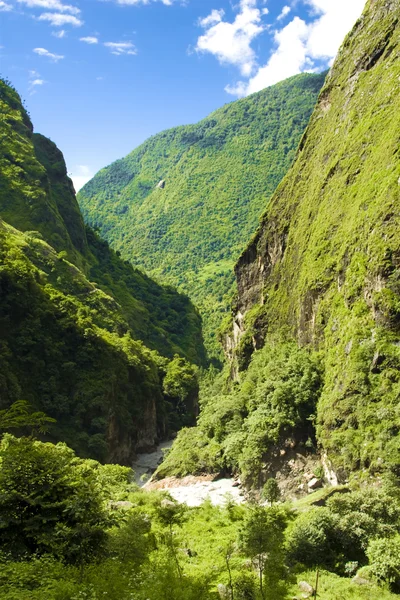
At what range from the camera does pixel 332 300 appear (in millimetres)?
47719

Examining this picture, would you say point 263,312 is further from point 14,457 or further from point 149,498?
point 14,457

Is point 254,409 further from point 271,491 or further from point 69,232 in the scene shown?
point 69,232

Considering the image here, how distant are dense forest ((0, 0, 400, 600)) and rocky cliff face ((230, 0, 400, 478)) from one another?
8.4 inches

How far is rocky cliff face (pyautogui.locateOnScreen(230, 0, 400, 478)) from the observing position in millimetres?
36406

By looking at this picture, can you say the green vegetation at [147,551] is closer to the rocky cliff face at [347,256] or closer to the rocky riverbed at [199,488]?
the rocky cliff face at [347,256]

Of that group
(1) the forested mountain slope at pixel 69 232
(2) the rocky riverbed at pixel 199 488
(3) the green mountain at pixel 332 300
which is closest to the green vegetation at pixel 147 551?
(3) the green mountain at pixel 332 300

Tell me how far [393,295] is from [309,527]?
20.1 meters

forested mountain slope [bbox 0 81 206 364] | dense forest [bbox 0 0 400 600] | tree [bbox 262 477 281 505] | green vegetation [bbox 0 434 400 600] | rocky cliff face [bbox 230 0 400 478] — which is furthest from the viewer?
forested mountain slope [bbox 0 81 206 364]

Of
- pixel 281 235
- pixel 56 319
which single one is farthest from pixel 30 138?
pixel 281 235

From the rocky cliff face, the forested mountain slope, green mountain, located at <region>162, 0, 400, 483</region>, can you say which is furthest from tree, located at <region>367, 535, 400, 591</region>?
the forested mountain slope

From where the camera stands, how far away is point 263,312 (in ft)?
226

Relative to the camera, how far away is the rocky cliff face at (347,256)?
36406 millimetres

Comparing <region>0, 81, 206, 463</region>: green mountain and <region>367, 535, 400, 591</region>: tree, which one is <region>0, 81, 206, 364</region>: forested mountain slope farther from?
<region>367, 535, 400, 591</region>: tree

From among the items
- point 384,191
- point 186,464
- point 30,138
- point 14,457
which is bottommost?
point 186,464
